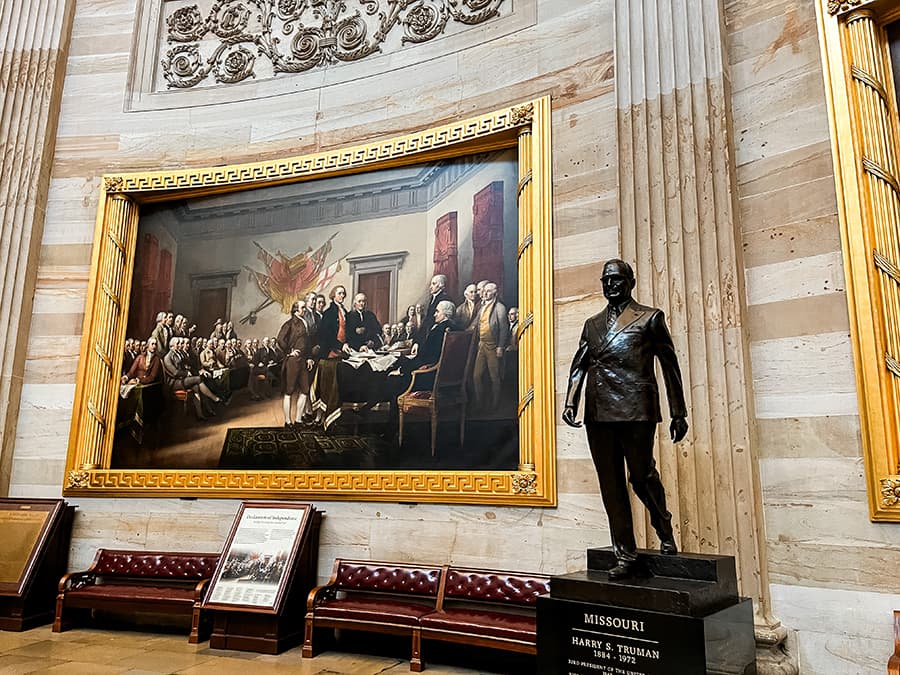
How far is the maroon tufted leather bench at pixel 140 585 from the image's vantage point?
6688 mm

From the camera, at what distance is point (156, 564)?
23.9 ft

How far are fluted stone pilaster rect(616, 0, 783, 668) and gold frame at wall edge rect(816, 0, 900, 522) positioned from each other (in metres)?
0.75

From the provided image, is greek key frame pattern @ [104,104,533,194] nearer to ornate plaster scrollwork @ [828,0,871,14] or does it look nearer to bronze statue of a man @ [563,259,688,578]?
ornate plaster scrollwork @ [828,0,871,14]

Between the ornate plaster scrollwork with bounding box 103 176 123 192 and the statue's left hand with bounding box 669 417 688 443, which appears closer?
the statue's left hand with bounding box 669 417 688 443

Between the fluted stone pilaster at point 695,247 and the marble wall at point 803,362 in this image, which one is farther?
the fluted stone pilaster at point 695,247

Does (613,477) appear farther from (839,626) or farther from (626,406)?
(839,626)

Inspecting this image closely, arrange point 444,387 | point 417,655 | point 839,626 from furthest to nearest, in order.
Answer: point 444,387, point 417,655, point 839,626

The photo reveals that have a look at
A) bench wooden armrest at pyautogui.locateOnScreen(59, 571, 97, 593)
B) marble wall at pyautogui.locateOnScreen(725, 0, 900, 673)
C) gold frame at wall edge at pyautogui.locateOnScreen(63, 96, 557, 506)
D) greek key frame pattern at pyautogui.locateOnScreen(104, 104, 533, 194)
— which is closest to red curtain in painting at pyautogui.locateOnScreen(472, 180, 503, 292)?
gold frame at wall edge at pyautogui.locateOnScreen(63, 96, 557, 506)

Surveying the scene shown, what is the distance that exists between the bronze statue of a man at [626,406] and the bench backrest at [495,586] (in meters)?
1.88

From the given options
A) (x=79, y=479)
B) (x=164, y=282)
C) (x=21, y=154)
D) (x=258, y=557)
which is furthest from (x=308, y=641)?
(x=21, y=154)

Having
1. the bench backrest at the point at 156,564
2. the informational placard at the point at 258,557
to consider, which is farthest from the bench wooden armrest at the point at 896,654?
the bench backrest at the point at 156,564

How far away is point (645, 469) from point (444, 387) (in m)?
2.98

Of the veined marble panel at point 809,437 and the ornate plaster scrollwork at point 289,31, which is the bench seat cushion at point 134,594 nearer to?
the veined marble panel at point 809,437

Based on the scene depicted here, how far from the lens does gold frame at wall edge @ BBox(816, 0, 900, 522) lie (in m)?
4.84
